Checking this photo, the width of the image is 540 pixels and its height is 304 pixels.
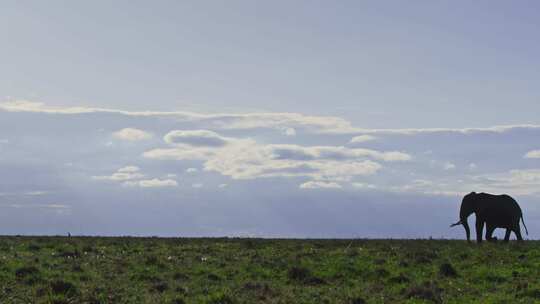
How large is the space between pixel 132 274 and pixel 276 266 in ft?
16.7

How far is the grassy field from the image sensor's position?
61.1 ft

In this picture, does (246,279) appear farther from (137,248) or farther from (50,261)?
(137,248)

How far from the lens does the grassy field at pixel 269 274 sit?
18609 millimetres

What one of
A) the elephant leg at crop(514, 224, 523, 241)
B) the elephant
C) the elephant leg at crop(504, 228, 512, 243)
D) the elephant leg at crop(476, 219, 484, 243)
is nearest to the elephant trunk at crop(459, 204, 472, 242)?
the elephant

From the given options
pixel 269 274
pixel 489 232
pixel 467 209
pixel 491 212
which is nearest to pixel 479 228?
pixel 489 232

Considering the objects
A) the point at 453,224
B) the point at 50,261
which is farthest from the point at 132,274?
the point at 453,224

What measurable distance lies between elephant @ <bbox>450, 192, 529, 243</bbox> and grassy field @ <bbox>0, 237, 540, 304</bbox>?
6121 millimetres

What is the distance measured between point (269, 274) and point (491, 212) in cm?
1866

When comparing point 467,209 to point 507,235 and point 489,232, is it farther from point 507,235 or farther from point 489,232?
point 507,235

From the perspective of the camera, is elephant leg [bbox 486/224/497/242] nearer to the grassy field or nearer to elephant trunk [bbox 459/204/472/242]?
elephant trunk [bbox 459/204/472/242]

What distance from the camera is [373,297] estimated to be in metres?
18.7

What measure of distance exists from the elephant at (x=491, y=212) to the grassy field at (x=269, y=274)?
241 inches

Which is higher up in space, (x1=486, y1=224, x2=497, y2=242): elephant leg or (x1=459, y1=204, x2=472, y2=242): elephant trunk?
(x1=459, y1=204, x2=472, y2=242): elephant trunk

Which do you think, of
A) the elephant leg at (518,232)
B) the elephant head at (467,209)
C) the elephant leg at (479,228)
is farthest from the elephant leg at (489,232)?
the elephant leg at (518,232)
